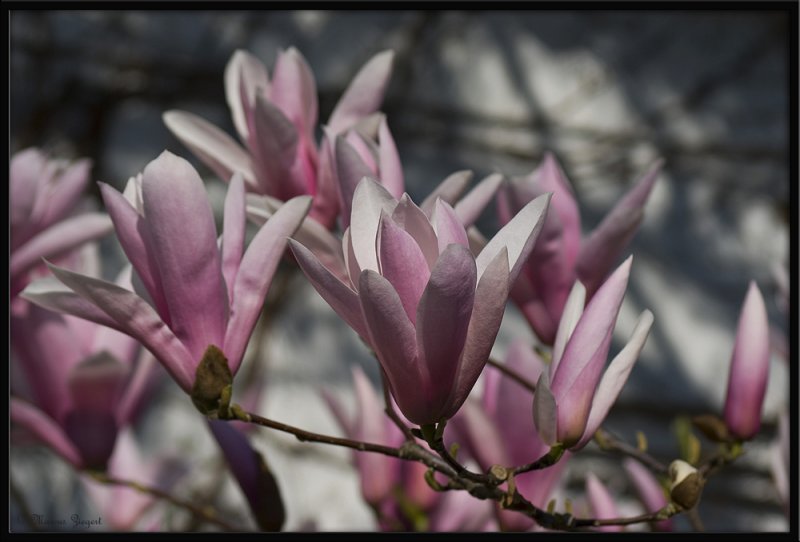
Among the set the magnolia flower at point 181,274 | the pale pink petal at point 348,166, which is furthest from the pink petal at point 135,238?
the pale pink petal at point 348,166

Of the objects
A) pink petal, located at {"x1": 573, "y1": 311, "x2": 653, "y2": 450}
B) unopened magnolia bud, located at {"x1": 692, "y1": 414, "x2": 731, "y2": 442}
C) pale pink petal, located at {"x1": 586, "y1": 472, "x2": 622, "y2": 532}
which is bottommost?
pale pink petal, located at {"x1": 586, "y1": 472, "x2": 622, "y2": 532}

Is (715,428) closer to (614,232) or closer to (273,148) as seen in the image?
(614,232)

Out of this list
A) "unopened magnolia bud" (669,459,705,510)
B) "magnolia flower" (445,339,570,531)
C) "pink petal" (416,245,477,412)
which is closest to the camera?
"pink petal" (416,245,477,412)

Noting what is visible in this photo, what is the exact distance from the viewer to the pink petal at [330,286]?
0.34 metres

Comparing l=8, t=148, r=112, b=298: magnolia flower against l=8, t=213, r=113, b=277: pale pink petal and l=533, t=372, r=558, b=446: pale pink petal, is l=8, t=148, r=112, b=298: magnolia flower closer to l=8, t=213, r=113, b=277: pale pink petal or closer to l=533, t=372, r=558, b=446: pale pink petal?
l=8, t=213, r=113, b=277: pale pink petal

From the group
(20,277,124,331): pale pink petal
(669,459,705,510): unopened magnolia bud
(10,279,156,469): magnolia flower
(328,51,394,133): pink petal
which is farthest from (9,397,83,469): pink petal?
(669,459,705,510): unopened magnolia bud

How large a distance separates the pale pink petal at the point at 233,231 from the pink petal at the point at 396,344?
105 mm

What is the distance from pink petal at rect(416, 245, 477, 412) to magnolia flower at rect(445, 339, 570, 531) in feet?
0.59

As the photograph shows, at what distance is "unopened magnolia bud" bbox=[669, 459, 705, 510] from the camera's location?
1.41ft

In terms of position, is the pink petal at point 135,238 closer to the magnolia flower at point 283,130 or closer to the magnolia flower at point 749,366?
the magnolia flower at point 283,130

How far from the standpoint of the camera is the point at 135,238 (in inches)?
15.9

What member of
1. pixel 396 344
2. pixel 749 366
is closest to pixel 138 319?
pixel 396 344

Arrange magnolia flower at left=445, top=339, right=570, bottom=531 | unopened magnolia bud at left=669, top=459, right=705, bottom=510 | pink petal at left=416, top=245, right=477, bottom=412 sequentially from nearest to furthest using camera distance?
pink petal at left=416, top=245, right=477, bottom=412 → unopened magnolia bud at left=669, top=459, right=705, bottom=510 → magnolia flower at left=445, top=339, right=570, bottom=531

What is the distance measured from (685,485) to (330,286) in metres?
0.22
